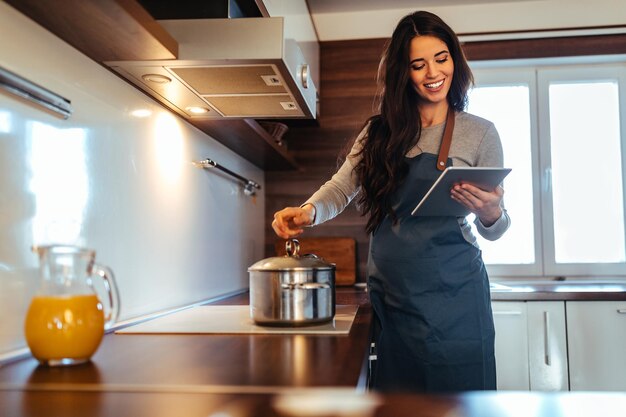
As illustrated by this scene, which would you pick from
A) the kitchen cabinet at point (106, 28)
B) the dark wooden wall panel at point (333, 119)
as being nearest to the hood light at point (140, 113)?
the kitchen cabinet at point (106, 28)

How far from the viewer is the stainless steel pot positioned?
1170mm

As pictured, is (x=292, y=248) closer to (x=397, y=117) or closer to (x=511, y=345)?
(x=397, y=117)

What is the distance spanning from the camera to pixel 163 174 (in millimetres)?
1688

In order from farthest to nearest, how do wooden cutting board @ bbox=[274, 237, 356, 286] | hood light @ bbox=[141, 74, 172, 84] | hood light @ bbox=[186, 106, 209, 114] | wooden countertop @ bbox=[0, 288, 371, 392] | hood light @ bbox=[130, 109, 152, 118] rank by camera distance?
wooden cutting board @ bbox=[274, 237, 356, 286] → hood light @ bbox=[186, 106, 209, 114] → hood light @ bbox=[130, 109, 152, 118] → hood light @ bbox=[141, 74, 172, 84] → wooden countertop @ bbox=[0, 288, 371, 392]

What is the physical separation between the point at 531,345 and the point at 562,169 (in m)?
1.07

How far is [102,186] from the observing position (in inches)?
52.4

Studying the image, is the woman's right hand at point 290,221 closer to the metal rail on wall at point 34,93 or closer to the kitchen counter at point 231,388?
the kitchen counter at point 231,388

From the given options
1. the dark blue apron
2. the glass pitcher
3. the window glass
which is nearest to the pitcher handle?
the glass pitcher

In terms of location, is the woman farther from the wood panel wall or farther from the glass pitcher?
the wood panel wall

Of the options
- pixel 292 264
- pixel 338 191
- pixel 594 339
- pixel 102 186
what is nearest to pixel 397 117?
pixel 338 191

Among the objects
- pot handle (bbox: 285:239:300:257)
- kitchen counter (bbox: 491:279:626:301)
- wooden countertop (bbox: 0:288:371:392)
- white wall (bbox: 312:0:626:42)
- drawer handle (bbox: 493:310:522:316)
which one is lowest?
drawer handle (bbox: 493:310:522:316)

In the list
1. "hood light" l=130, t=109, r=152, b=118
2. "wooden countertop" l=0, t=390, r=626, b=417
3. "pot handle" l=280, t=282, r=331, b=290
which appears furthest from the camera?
"hood light" l=130, t=109, r=152, b=118

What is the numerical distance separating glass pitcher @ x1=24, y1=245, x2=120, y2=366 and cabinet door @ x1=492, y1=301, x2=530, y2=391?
1.74m

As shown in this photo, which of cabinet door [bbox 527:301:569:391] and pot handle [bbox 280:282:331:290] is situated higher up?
pot handle [bbox 280:282:331:290]
